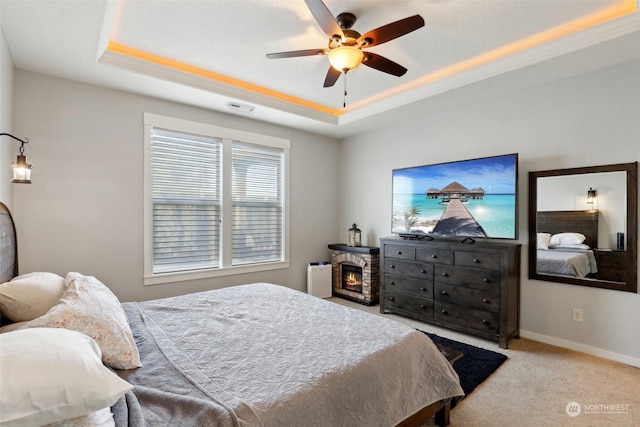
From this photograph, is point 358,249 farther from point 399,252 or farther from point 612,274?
point 612,274

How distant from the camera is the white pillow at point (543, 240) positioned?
325 cm

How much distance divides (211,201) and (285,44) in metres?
2.15

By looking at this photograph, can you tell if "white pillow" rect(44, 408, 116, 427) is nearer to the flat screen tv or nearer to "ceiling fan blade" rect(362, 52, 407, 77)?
"ceiling fan blade" rect(362, 52, 407, 77)

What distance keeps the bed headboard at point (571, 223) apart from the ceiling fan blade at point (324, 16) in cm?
278

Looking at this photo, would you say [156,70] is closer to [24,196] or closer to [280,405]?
[24,196]

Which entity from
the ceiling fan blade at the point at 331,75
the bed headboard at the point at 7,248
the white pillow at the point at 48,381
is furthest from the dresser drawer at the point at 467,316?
the bed headboard at the point at 7,248

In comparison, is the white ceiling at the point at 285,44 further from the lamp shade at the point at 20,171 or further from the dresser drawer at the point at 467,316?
the dresser drawer at the point at 467,316

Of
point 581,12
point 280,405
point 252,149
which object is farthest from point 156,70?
point 581,12

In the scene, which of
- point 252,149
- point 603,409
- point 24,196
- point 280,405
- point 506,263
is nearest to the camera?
point 280,405

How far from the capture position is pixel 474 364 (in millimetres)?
2795

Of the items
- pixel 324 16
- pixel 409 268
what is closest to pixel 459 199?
pixel 409 268

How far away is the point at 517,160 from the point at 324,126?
8.38 ft

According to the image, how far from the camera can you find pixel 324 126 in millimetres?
4695

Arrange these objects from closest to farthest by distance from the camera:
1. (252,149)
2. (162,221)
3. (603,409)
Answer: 1. (603,409)
2. (162,221)
3. (252,149)
